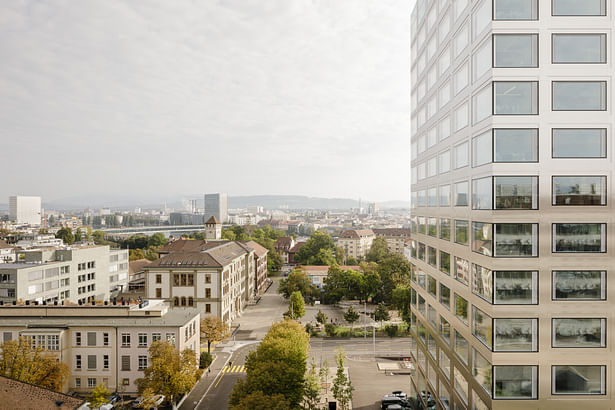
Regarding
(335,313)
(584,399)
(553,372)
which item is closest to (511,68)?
(553,372)

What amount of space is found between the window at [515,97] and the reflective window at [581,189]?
10.2 feet

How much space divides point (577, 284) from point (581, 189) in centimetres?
391

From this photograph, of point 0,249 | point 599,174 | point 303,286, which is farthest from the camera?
point 0,249

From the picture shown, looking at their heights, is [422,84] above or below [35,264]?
above

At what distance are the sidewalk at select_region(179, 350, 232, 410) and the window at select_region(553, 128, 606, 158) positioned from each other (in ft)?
106

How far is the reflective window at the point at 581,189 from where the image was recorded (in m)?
16.9

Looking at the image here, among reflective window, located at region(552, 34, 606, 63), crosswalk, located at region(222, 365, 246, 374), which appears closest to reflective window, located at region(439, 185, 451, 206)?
reflective window, located at region(552, 34, 606, 63)

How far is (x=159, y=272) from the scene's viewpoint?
187 ft

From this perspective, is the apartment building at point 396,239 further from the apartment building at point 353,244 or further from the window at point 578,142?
the window at point 578,142

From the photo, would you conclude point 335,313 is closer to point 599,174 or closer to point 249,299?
point 249,299

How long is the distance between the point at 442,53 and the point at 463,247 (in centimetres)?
1187

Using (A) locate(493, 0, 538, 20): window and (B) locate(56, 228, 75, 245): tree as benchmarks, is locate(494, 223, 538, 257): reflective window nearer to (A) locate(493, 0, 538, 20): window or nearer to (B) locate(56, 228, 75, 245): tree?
(A) locate(493, 0, 538, 20): window

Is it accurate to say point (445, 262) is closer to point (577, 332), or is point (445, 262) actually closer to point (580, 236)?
point (577, 332)

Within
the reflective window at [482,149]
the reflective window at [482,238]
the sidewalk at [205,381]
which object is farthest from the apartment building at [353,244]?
the reflective window at [482,149]
